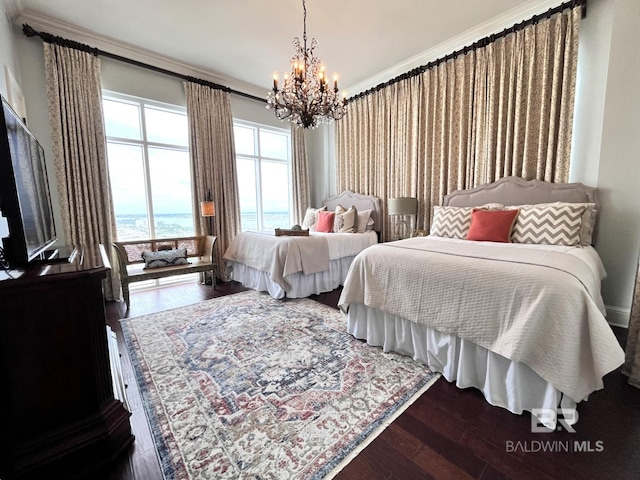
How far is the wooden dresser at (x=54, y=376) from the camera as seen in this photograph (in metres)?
1.06

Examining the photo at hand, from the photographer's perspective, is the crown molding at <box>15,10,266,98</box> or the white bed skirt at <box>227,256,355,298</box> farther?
the white bed skirt at <box>227,256,355,298</box>

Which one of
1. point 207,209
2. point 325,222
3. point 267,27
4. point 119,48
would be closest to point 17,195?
point 207,209

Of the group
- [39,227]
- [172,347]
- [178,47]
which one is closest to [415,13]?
[178,47]

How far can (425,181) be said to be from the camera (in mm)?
3936

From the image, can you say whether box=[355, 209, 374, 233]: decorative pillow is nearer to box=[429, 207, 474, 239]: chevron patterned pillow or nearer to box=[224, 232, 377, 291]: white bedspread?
box=[224, 232, 377, 291]: white bedspread

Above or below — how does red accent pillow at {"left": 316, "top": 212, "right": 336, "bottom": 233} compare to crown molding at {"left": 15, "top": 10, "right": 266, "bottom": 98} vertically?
below

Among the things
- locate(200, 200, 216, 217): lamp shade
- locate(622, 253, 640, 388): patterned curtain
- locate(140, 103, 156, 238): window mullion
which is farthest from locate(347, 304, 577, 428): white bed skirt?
Answer: locate(140, 103, 156, 238): window mullion

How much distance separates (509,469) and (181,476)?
4.71 ft

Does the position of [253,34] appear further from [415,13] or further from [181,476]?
[181,476]

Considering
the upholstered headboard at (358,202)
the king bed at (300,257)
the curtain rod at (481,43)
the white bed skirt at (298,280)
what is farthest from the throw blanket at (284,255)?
the curtain rod at (481,43)

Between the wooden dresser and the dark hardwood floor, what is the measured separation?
0.19m

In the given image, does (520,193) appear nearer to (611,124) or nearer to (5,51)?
(611,124)

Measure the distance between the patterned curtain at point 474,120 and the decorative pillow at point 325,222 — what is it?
0.83m

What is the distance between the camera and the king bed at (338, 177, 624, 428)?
130 cm
